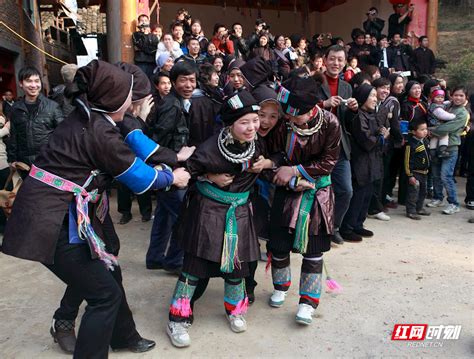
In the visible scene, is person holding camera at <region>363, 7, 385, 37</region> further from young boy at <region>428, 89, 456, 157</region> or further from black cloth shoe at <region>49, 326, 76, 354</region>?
black cloth shoe at <region>49, 326, 76, 354</region>

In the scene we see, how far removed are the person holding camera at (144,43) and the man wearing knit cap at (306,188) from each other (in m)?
4.49

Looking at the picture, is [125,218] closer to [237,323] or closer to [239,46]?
[237,323]

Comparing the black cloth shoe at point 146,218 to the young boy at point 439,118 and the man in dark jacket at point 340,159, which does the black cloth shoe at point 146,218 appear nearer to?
the man in dark jacket at point 340,159

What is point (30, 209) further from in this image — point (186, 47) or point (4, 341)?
point (186, 47)

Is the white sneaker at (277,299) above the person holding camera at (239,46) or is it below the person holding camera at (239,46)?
below

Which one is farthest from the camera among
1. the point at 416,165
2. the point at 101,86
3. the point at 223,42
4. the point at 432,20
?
the point at 432,20

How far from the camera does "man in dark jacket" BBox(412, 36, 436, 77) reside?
33.5 ft

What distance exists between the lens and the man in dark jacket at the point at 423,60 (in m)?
10.2

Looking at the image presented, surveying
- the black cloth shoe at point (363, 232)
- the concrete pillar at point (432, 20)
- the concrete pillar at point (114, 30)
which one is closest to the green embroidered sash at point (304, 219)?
the black cloth shoe at point (363, 232)

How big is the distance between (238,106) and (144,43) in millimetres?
4803

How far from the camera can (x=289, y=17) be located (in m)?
15.1

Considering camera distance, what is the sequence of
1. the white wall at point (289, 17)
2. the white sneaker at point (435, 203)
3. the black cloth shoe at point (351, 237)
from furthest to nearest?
the white wall at point (289, 17)
the white sneaker at point (435, 203)
the black cloth shoe at point (351, 237)

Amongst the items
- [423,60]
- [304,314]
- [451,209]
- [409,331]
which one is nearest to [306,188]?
[304,314]

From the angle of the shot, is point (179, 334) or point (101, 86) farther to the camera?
point (179, 334)
